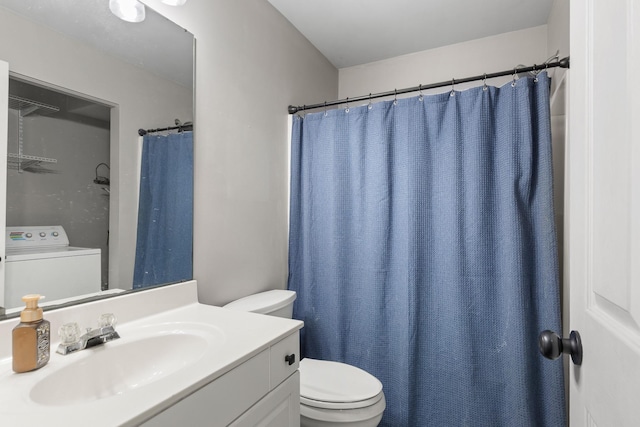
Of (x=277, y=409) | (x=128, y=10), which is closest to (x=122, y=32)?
(x=128, y=10)

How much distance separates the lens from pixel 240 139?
1646mm

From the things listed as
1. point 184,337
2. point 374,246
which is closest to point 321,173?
point 374,246

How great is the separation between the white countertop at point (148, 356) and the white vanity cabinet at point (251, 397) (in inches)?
1.0

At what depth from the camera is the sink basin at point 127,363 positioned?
2.55 ft

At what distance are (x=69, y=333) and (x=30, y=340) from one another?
0.12m

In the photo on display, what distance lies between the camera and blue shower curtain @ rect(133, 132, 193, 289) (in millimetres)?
1225

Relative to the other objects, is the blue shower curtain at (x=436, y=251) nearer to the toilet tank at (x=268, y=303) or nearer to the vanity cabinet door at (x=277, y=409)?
the toilet tank at (x=268, y=303)

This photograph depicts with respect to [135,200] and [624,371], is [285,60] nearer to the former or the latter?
[135,200]

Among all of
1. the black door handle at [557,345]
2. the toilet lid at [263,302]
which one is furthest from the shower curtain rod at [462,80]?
the black door handle at [557,345]

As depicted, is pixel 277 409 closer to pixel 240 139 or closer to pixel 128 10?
pixel 240 139

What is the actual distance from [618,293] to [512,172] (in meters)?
1.20

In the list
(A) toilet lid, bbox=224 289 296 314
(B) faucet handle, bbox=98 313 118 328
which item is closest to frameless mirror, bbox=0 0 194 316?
(B) faucet handle, bbox=98 313 118 328

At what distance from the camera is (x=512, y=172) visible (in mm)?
1527

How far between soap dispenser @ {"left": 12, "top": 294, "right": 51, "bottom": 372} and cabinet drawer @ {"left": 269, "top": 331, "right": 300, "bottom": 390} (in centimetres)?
57
